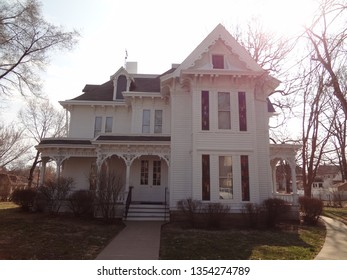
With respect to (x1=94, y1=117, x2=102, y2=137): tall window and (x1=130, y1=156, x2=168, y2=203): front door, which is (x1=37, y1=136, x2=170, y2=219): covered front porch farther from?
(x1=94, y1=117, x2=102, y2=137): tall window

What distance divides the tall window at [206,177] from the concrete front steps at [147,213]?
2.44 metres

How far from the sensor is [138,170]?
60.8 feet

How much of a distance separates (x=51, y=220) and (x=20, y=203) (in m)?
4.59

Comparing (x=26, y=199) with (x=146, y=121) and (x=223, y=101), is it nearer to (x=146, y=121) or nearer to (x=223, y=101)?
(x=146, y=121)

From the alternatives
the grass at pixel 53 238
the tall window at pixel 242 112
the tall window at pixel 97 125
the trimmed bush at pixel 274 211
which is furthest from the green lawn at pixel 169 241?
the tall window at pixel 97 125

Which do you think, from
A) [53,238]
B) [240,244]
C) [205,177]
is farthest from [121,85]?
[240,244]

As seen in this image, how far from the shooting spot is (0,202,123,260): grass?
25.6ft

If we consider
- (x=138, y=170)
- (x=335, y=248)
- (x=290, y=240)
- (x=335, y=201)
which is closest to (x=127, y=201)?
(x=138, y=170)

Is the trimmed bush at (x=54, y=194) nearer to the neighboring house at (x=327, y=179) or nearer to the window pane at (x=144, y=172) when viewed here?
the window pane at (x=144, y=172)

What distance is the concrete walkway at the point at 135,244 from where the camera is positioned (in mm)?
7750

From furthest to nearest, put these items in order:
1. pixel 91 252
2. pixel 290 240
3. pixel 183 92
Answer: pixel 183 92 < pixel 290 240 < pixel 91 252

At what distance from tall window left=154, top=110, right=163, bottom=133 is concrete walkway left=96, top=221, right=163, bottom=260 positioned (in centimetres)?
772

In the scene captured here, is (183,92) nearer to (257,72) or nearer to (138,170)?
(257,72)

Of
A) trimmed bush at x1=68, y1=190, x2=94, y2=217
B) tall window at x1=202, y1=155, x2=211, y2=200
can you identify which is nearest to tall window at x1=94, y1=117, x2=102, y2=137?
trimmed bush at x1=68, y1=190, x2=94, y2=217
